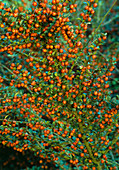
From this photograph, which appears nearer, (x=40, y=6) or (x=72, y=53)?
(x=40, y=6)

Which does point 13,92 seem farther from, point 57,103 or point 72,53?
point 72,53

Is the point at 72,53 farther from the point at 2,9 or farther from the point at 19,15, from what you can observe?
the point at 2,9

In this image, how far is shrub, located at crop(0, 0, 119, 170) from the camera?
2467mm

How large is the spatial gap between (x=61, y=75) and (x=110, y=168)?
1.55 meters

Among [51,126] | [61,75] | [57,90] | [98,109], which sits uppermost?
[61,75]

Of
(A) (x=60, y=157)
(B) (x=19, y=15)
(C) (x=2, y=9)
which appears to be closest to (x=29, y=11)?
(B) (x=19, y=15)

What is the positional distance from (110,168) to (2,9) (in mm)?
2534

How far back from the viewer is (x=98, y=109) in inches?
118

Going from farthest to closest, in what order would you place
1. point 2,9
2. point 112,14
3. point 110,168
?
1. point 112,14
2. point 110,168
3. point 2,9

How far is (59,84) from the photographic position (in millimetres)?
2670

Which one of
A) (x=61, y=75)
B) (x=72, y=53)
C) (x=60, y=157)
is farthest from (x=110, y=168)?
(x=72, y=53)

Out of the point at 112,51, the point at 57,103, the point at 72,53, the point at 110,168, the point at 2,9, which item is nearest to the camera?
the point at 2,9

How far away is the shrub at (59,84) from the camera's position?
2.47m

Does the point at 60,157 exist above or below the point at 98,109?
below
